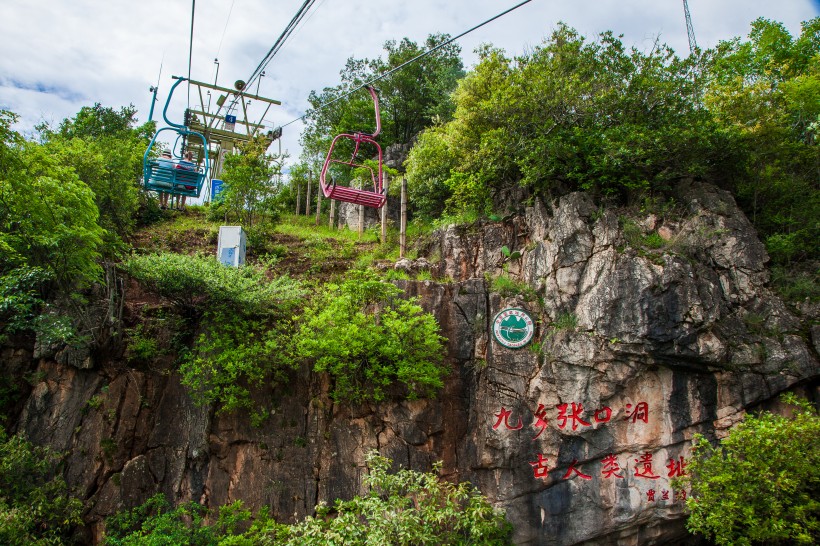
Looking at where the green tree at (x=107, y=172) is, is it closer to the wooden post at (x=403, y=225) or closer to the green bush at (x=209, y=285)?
the green bush at (x=209, y=285)

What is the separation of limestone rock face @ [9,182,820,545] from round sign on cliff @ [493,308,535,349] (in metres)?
0.14

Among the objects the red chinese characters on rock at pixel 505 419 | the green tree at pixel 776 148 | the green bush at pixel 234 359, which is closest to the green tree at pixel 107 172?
the green bush at pixel 234 359

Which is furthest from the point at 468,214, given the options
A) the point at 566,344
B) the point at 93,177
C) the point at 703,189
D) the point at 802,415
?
the point at 93,177

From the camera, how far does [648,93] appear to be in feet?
37.8

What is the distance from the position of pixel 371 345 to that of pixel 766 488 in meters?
6.34

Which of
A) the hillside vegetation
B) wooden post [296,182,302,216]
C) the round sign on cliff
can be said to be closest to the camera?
the hillside vegetation

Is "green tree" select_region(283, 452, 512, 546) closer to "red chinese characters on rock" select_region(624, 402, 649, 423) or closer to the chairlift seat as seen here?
"red chinese characters on rock" select_region(624, 402, 649, 423)

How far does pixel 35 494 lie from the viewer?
8.38 metres

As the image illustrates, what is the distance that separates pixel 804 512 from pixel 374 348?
22.2ft

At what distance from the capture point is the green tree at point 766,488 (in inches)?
280

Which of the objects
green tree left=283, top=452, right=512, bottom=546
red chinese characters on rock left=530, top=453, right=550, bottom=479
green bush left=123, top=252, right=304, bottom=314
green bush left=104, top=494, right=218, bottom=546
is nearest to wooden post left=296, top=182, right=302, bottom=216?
green bush left=123, top=252, right=304, bottom=314

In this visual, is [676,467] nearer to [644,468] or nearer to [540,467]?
[644,468]

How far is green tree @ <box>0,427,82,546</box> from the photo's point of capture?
8148mm

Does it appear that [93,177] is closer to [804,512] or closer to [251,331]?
[251,331]
